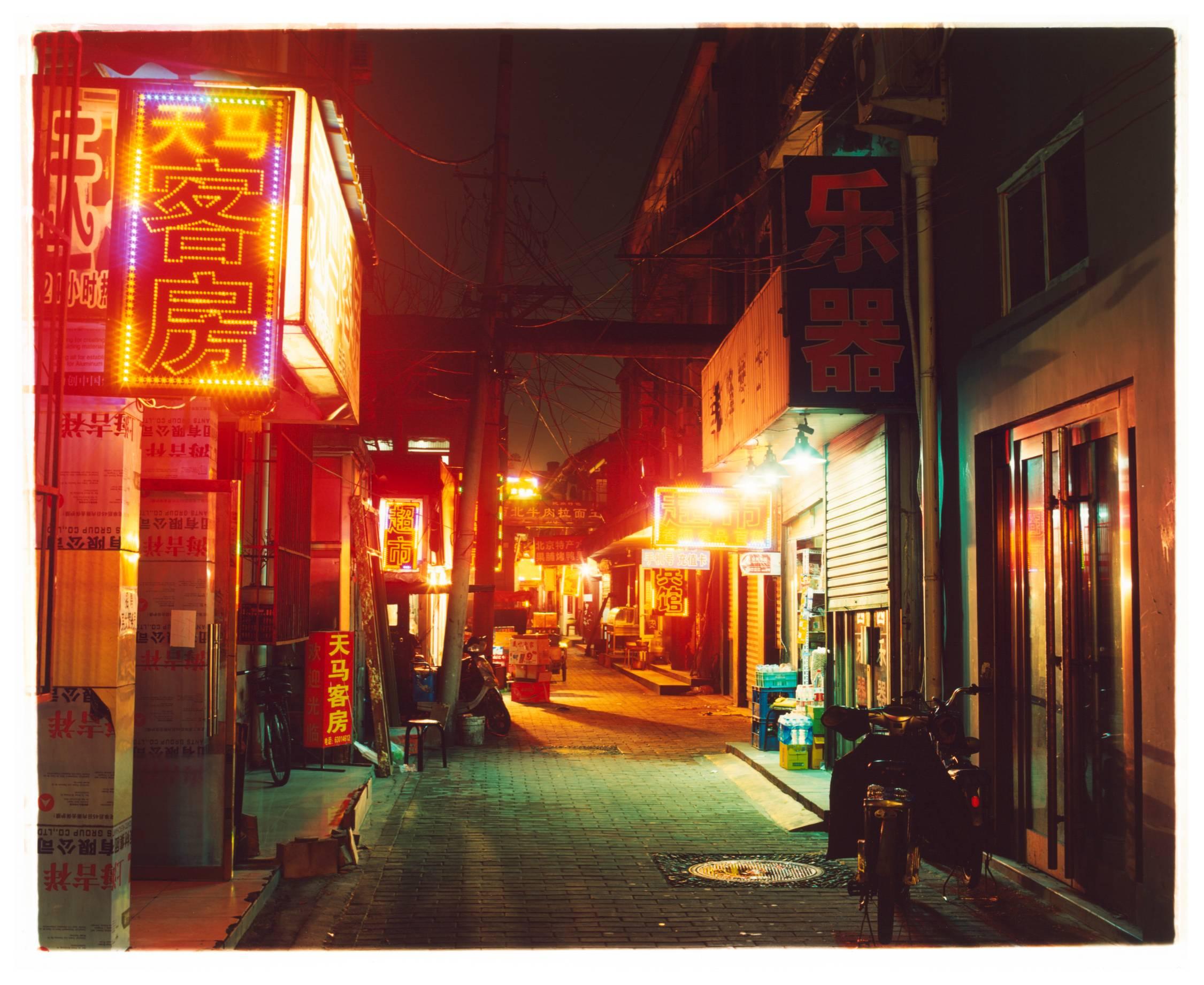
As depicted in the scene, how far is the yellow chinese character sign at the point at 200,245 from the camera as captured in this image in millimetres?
6438

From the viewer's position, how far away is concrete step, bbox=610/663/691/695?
27453 mm

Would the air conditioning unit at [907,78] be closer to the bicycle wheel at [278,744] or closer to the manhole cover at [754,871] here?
the manhole cover at [754,871]

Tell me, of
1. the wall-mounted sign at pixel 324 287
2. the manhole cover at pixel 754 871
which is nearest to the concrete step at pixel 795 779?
the manhole cover at pixel 754 871

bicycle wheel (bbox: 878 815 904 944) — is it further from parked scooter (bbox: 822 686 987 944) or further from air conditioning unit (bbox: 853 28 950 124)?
air conditioning unit (bbox: 853 28 950 124)

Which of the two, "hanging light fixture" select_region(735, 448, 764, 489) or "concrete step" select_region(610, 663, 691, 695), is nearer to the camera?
"hanging light fixture" select_region(735, 448, 764, 489)

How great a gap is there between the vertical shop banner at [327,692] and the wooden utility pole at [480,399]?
3.33 meters

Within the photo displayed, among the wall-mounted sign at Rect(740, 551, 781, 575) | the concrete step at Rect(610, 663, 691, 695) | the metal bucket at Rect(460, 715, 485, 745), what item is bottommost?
the concrete step at Rect(610, 663, 691, 695)

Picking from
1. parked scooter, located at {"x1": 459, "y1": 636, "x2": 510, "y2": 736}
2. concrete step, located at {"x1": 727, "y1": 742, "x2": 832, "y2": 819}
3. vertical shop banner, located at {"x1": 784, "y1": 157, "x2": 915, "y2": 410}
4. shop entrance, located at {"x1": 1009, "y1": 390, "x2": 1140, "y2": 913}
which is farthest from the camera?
parked scooter, located at {"x1": 459, "y1": 636, "x2": 510, "y2": 736}

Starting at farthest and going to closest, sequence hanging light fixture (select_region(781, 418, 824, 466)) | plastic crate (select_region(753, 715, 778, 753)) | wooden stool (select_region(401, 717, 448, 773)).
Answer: plastic crate (select_region(753, 715, 778, 753)) < wooden stool (select_region(401, 717, 448, 773)) < hanging light fixture (select_region(781, 418, 824, 466))

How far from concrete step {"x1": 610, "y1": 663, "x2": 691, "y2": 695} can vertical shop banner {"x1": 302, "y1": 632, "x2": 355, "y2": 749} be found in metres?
14.0

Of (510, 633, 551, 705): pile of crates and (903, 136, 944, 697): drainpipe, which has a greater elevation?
(903, 136, 944, 697): drainpipe

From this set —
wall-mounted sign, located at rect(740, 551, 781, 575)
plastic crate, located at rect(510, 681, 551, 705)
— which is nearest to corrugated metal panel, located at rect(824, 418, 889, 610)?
wall-mounted sign, located at rect(740, 551, 781, 575)

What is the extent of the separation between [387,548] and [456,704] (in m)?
4.44

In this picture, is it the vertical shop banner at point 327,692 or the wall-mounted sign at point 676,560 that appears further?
the wall-mounted sign at point 676,560
